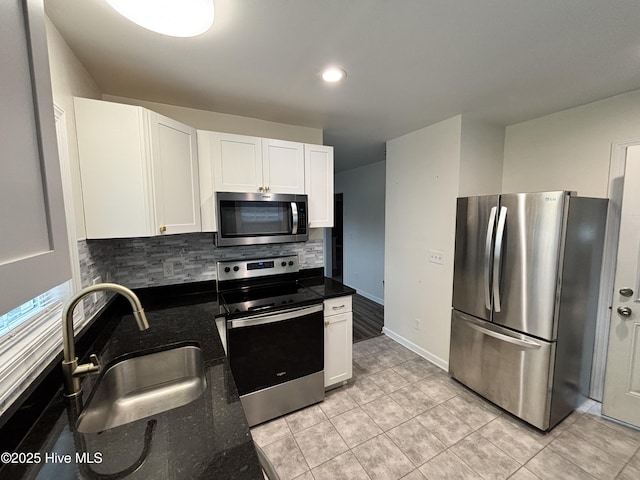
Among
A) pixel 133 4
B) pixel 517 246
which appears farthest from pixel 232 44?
pixel 517 246

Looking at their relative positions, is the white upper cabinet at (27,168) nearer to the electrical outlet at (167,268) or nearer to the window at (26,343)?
the window at (26,343)

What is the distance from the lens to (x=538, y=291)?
1825mm

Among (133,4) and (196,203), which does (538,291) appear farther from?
(133,4)

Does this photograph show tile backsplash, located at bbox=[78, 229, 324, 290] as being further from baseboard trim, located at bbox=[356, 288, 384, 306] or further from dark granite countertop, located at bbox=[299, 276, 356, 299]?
baseboard trim, located at bbox=[356, 288, 384, 306]

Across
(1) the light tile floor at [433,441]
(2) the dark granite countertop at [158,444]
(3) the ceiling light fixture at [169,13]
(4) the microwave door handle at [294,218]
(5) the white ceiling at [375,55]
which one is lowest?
(1) the light tile floor at [433,441]

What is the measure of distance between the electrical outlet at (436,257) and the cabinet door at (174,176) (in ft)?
7.23

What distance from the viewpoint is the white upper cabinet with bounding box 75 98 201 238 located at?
4.75 feet

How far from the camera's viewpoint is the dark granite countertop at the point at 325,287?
2172 mm

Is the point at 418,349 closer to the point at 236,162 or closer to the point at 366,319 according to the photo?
the point at 366,319

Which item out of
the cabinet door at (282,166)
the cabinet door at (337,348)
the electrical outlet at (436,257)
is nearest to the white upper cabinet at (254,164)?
the cabinet door at (282,166)

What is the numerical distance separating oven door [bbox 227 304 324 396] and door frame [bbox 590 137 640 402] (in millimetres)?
2265

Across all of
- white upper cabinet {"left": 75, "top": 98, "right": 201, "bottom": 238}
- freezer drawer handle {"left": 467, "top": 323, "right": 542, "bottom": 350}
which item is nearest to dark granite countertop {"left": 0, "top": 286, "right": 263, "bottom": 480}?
white upper cabinet {"left": 75, "top": 98, "right": 201, "bottom": 238}

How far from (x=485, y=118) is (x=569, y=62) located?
88 centimetres

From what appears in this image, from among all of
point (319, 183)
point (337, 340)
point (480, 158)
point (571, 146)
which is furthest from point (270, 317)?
point (571, 146)
